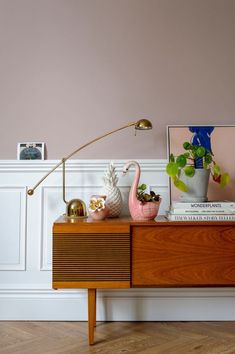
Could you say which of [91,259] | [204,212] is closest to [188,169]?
[204,212]

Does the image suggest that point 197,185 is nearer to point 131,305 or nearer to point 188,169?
point 188,169

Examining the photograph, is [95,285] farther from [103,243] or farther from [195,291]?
[195,291]

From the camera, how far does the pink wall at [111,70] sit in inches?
86.0

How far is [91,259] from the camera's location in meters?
1.66

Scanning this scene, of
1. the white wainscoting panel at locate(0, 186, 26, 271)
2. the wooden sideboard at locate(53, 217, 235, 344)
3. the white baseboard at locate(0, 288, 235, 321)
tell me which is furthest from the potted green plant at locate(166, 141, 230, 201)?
the white wainscoting panel at locate(0, 186, 26, 271)

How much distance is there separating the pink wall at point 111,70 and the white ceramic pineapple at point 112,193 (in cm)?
21

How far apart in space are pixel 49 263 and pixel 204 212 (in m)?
0.94

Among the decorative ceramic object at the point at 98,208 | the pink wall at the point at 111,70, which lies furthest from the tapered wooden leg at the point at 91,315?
the pink wall at the point at 111,70

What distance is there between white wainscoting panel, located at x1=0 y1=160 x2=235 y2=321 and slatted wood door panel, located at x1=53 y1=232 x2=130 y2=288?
18.7 inches

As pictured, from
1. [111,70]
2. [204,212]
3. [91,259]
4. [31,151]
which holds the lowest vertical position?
[91,259]

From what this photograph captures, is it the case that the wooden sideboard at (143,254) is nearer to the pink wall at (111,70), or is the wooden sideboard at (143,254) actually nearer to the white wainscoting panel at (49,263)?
the white wainscoting panel at (49,263)

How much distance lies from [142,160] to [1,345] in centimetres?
119

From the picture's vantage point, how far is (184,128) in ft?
7.07

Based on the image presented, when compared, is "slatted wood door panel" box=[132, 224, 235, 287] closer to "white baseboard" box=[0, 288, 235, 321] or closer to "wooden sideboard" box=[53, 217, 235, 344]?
"wooden sideboard" box=[53, 217, 235, 344]
